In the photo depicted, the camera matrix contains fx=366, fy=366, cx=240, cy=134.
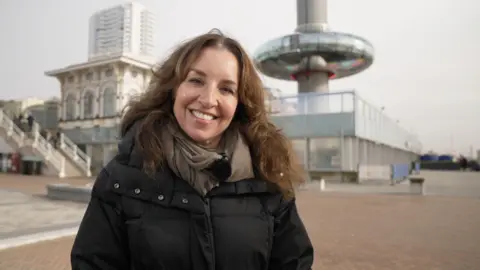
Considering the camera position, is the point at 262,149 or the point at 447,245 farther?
the point at 447,245

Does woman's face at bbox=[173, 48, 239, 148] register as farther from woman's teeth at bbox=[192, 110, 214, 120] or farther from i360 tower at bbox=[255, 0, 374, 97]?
i360 tower at bbox=[255, 0, 374, 97]

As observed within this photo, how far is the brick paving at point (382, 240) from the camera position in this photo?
17.7ft

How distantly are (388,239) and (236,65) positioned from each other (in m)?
6.51

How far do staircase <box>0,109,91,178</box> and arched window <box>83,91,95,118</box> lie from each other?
16.3 ft

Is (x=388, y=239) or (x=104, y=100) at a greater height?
(x=104, y=100)

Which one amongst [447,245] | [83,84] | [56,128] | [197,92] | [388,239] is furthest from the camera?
[56,128]

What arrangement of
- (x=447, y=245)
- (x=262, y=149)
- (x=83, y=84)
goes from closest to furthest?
(x=262, y=149) → (x=447, y=245) → (x=83, y=84)

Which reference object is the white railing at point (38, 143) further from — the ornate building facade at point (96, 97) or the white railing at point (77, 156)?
the ornate building facade at point (96, 97)

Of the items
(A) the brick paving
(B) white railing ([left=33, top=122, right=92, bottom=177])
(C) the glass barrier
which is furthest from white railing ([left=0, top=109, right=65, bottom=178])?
(A) the brick paving

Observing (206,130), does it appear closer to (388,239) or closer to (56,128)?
(388,239)

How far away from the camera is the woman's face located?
1.64m

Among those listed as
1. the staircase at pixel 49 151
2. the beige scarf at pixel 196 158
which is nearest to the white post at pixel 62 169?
the staircase at pixel 49 151

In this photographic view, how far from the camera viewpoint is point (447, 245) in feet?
21.7

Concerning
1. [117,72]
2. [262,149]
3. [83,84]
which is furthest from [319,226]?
[83,84]
